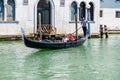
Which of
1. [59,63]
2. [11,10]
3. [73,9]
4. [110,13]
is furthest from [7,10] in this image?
[110,13]

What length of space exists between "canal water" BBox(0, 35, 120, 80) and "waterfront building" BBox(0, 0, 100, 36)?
3.87m

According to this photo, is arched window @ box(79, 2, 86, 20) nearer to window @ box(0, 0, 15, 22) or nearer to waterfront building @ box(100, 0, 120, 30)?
window @ box(0, 0, 15, 22)

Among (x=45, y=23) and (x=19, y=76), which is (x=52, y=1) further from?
(x=19, y=76)

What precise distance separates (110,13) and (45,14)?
35.4ft

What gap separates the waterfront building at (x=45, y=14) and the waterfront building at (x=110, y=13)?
8.42 m

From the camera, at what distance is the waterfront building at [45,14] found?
80.1 feet

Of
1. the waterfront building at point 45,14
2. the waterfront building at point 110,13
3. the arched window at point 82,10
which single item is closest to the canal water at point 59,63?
the waterfront building at point 45,14

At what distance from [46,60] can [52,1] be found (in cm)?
1038

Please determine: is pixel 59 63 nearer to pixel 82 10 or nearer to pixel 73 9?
pixel 73 9

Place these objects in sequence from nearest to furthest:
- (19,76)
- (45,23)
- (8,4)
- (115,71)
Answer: (19,76) → (115,71) → (8,4) → (45,23)

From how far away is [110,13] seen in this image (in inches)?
1417

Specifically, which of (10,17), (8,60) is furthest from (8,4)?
(8,60)

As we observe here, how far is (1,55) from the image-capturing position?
56.5 feet

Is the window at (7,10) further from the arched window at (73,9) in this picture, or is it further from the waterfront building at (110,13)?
the waterfront building at (110,13)
